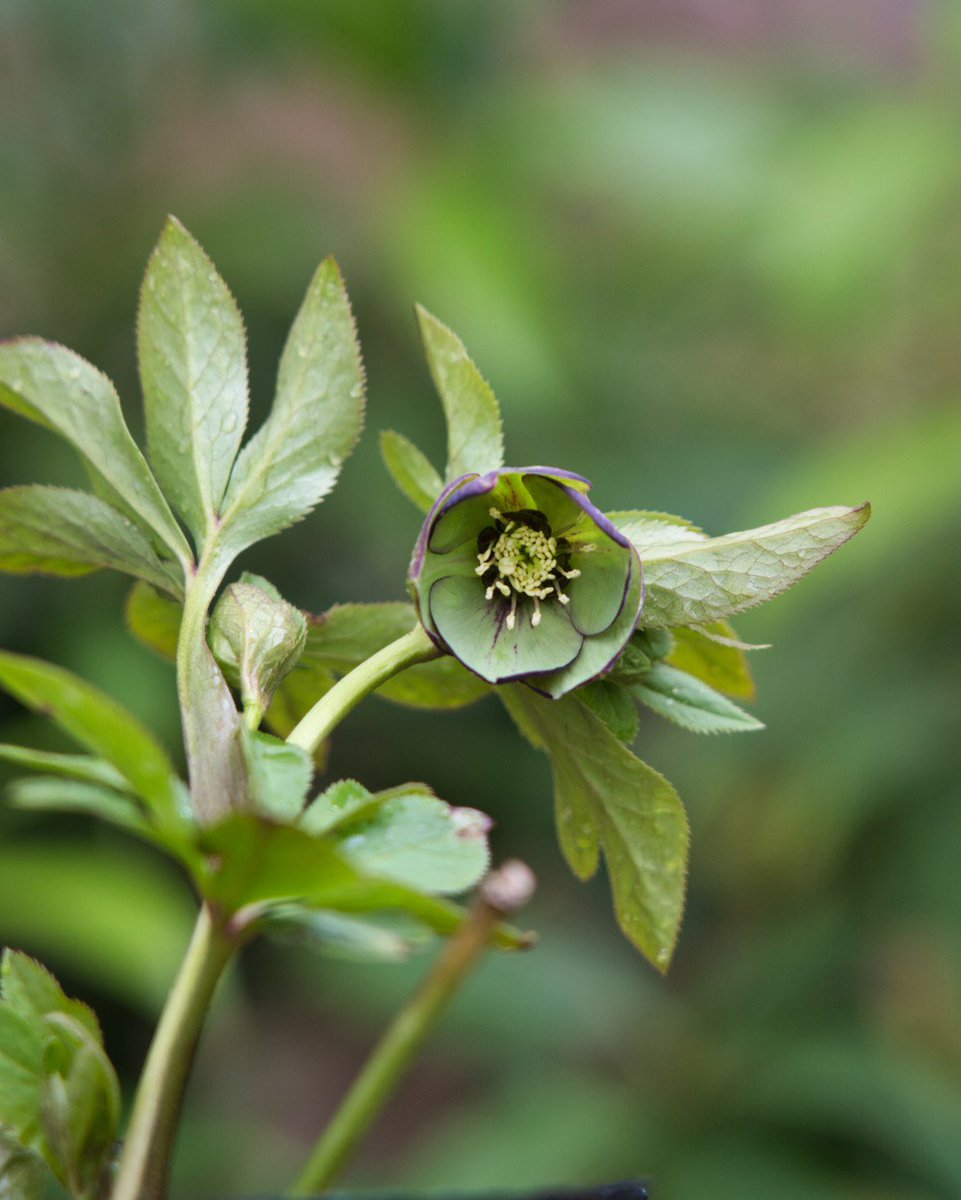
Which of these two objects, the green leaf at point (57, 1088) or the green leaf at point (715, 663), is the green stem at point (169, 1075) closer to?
the green leaf at point (57, 1088)

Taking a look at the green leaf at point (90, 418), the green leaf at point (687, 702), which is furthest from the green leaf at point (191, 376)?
the green leaf at point (687, 702)

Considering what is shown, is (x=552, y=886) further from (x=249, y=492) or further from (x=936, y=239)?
(x=249, y=492)

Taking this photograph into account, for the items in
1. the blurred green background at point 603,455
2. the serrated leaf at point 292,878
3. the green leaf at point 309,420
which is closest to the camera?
the serrated leaf at point 292,878

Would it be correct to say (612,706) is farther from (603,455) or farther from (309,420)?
(603,455)

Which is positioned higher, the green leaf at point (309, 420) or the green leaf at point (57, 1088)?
the green leaf at point (309, 420)

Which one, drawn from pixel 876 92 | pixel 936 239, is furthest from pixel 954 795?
pixel 876 92

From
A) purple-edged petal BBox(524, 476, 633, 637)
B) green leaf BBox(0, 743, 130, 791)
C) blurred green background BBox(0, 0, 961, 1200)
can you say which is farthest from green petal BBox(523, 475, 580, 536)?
blurred green background BBox(0, 0, 961, 1200)

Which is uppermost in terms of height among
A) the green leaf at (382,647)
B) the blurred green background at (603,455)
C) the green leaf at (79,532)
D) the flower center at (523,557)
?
the flower center at (523,557)
